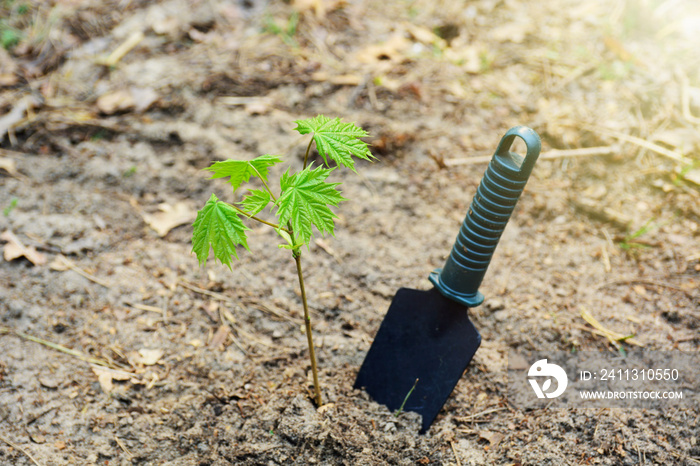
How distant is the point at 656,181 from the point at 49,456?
2.79 meters

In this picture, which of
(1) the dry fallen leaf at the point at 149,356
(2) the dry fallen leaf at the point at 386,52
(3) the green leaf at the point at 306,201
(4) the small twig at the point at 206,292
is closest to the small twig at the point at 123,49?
(2) the dry fallen leaf at the point at 386,52

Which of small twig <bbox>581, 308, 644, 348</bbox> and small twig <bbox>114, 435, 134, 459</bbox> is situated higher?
small twig <bbox>114, 435, 134, 459</bbox>

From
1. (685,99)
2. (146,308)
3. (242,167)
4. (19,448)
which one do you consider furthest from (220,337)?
(685,99)

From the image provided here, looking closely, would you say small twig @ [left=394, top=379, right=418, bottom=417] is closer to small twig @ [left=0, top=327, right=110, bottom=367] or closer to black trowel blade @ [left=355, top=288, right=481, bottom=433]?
black trowel blade @ [left=355, top=288, right=481, bottom=433]

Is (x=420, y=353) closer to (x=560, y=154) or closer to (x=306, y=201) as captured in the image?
(x=306, y=201)

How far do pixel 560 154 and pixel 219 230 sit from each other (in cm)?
201

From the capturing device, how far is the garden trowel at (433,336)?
1466 mm

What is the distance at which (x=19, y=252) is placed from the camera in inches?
79.8

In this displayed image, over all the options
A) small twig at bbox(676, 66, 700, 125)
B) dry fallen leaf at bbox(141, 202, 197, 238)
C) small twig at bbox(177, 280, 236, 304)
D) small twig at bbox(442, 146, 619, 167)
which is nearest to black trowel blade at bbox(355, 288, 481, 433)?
small twig at bbox(177, 280, 236, 304)

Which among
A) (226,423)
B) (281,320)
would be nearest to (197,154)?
(281,320)

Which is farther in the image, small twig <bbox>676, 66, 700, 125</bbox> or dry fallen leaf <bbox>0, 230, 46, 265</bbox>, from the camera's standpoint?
small twig <bbox>676, 66, 700, 125</bbox>

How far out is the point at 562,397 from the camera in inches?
65.3

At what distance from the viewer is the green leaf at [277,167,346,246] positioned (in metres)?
1.05

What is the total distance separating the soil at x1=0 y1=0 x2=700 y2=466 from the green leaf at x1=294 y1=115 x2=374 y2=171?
3.01 feet
